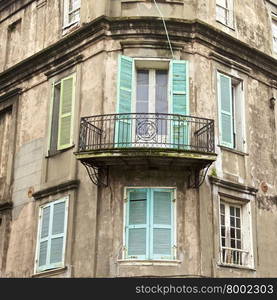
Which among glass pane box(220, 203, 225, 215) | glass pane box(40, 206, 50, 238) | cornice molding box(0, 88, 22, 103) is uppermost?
cornice molding box(0, 88, 22, 103)

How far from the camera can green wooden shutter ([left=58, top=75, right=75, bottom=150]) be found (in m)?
17.1

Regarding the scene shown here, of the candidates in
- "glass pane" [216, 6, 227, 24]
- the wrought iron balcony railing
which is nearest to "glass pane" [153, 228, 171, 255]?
the wrought iron balcony railing

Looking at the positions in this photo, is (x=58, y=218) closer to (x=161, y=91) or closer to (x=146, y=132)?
(x=146, y=132)

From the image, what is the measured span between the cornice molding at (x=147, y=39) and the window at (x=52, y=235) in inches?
167

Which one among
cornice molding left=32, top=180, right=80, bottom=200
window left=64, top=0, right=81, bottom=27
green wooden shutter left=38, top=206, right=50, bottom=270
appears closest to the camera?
cornice molding left=32, top=180, right=80, bottom=200

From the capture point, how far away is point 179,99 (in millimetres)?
16516

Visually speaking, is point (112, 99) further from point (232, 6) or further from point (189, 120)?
point (232, 6)

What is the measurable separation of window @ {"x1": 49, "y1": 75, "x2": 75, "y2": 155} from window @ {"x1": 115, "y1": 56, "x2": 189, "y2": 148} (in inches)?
64.9

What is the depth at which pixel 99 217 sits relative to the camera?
15562 mm

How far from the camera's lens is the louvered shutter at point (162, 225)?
15.3 m

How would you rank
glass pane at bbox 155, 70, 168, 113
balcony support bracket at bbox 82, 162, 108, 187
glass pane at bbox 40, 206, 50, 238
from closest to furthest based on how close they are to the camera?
balcony support bracket at bbox 82, 162, 108, 187
glass pane at bbox 155, 70, 168, 113
glass pane at bbox 40, 206, 50, 238

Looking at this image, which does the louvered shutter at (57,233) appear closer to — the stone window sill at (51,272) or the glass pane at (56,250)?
the glass pane at (56,250)

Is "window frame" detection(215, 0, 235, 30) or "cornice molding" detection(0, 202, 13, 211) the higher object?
"window frame" detection(215, 0, 235, 30)

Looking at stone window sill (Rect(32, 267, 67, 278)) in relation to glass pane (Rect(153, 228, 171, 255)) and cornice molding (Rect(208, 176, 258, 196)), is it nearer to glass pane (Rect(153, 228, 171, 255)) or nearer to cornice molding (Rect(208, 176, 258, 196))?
glass pane (Rect(153, 228, 171, 255))
